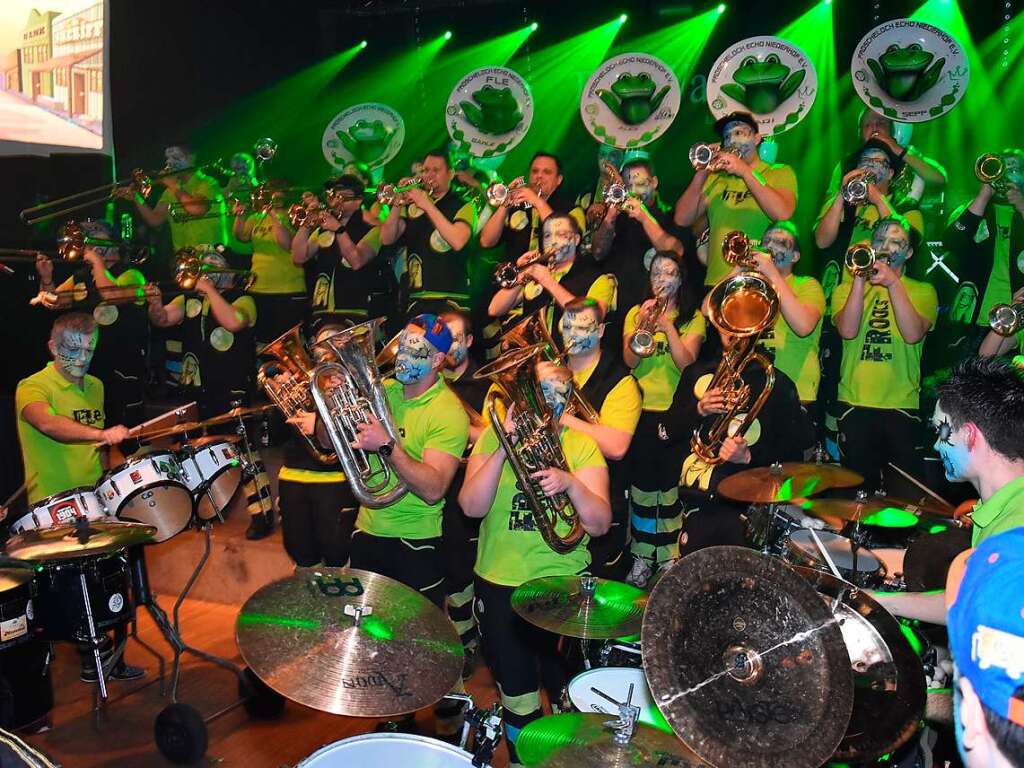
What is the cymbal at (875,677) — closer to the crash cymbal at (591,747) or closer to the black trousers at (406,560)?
the crash cymbal at (591,747)

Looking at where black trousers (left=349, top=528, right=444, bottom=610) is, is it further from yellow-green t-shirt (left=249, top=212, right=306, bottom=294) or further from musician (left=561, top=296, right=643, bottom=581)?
yellow-green t-shirt (left=249, top=212, right=306, bottom=294)

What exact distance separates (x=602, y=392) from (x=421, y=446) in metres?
1.02

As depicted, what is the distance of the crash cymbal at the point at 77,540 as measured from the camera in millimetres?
4352

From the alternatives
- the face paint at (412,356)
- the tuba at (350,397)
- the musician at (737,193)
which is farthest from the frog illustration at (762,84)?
the tuba at (350,397)

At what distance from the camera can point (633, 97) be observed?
711cm

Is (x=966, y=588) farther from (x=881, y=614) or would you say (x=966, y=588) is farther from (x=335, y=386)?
(x=335, y=386)

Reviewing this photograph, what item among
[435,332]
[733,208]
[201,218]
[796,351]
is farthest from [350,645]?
[201,218]

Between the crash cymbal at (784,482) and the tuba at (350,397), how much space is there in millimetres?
1609

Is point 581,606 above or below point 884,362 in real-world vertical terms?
below

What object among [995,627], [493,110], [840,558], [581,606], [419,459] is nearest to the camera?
[995,627]

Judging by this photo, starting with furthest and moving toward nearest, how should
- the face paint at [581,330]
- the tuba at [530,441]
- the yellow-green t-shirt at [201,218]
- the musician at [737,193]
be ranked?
1. the yellow-green t-shirt at [201,218]
2. the musician at [737,193]
3. the face paint at [581,330]
4. the tuba at [530,441]

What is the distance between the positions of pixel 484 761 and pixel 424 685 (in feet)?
0.97

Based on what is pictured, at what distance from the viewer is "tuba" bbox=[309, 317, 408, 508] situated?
4.48 metres

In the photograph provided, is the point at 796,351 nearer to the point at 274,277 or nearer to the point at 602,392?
the point at 602,392
